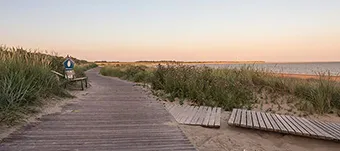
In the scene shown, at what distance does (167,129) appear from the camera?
5902 millimetres

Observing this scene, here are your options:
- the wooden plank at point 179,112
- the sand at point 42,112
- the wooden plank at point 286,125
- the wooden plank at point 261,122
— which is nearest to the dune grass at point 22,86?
the sand at point 42,112

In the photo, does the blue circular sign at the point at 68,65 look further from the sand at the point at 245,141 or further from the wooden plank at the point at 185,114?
the sand at the point at 245,141

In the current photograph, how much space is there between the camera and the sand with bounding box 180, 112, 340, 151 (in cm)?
540

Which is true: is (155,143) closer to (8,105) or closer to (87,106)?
(8,105)

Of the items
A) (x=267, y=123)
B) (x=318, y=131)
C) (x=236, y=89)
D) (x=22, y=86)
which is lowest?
(x=318, y=131)

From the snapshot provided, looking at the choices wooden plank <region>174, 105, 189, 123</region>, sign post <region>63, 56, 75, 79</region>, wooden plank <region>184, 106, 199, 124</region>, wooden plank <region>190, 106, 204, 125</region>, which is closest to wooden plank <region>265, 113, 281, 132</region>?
wooden plank <region>190, 106, 204, 125</region>

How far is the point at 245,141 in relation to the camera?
→ 19.4 ft

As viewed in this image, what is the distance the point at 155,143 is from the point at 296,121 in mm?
A: 4323

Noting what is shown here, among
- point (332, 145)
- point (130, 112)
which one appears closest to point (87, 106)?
point (130, 112)

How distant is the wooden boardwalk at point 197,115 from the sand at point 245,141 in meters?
0.23

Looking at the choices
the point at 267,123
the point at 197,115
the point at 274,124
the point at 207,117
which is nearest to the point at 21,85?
the point at 197,115

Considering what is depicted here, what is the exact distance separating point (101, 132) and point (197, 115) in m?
2.79

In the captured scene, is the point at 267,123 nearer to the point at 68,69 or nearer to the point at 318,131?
the point at 318,131

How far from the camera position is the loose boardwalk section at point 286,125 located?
21.4ft
